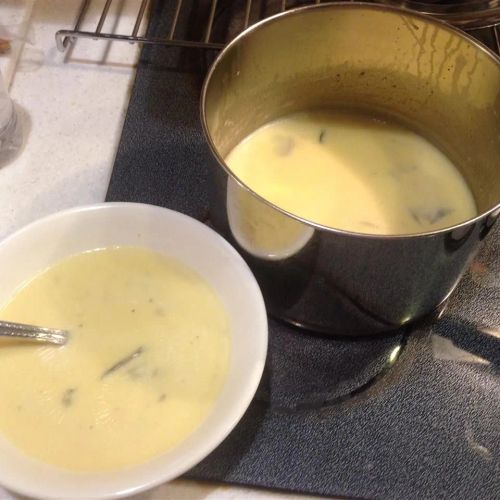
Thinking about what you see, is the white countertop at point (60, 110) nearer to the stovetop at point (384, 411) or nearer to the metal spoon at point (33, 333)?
the stovetop at point (384, 411)

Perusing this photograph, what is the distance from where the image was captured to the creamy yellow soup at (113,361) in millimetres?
465

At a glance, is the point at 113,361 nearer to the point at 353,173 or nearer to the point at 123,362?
the point at 123,362

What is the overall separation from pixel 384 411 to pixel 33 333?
11.4 inches

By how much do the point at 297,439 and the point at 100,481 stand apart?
0.17m

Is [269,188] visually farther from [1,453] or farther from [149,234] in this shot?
[1,453]

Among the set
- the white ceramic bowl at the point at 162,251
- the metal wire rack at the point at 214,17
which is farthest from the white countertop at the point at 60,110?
the white ceramic bowl at the point at 162,251

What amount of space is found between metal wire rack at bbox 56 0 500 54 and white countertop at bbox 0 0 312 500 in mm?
25

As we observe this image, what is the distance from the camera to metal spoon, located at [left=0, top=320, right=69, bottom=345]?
49 cm

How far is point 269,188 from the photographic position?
0.63 m

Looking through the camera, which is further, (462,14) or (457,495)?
(462,14)

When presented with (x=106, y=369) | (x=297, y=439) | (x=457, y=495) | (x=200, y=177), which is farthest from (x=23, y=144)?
(x=457, y=495)

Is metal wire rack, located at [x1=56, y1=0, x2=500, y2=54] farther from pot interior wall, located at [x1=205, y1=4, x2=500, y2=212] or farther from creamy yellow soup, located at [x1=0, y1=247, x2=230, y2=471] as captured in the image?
creamy yellow soup, located at [x1=0, y1=247, x2=230, y2=471]

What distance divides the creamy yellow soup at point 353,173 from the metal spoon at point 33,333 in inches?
9.0

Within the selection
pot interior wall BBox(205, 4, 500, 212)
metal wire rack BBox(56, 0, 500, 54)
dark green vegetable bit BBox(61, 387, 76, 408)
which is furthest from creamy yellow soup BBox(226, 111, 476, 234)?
dark green vegetable bit BBox(61, 387, 76, 408)
